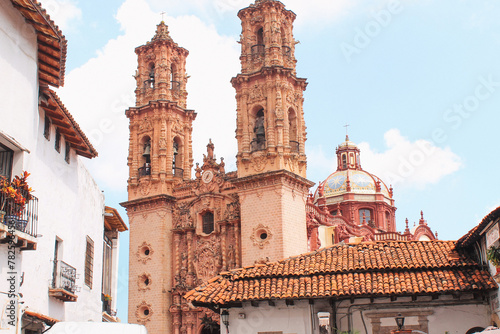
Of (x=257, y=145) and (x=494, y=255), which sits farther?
(x=257, y=145)

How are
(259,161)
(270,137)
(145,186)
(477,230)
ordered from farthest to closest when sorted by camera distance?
(145,186), (270,137), (259,161), (477,230)

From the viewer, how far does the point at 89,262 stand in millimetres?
21031

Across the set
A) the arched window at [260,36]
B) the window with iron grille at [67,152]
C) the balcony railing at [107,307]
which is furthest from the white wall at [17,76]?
the arched window at [260,36]

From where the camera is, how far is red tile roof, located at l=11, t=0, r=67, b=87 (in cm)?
1366

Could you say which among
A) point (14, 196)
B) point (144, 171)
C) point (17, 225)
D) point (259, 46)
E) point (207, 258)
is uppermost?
point (259, 46)

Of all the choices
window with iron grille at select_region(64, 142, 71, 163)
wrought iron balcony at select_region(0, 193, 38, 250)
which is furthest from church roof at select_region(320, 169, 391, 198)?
wrought iron balcony at select_region(0, 193, 38, 250)

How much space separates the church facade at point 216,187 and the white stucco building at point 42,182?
44.1ft

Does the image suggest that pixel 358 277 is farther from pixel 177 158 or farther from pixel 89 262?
pixel 177 158

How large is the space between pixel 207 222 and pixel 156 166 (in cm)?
487

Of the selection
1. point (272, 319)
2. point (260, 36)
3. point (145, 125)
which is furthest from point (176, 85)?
point (272, 319)

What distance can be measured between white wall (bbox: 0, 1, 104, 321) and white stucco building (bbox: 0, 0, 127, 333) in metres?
0.02

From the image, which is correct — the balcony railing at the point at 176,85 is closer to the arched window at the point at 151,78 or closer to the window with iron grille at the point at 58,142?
the arched window at the point at 151,78

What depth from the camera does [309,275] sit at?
19547 mm

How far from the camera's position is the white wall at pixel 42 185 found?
13523 mm
